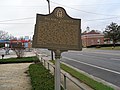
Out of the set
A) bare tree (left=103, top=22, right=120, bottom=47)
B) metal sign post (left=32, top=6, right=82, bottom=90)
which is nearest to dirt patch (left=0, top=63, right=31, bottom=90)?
metal sign post (left=32, top=6, right=82, bottom=90)

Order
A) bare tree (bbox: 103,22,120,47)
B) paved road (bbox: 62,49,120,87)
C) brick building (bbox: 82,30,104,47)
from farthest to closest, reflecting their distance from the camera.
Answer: brick building (bbox: 82,30,104,47) → bare tree (bbox: 103,22,120,47) → paved road (bbox: 62,49,120,87)

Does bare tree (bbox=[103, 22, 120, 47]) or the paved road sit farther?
bare tree (bbox=[103, 22, 120, 47])

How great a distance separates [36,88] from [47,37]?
8.49 feet

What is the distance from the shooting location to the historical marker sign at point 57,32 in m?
5.74

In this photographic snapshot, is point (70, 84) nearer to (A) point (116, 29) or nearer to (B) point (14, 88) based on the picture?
(B) point (14, 88)

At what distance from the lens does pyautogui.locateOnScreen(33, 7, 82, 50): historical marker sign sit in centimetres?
574

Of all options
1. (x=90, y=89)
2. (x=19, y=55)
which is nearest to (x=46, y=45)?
(x=90, y=89)

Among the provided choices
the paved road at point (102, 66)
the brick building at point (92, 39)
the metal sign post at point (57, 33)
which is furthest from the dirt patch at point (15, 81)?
the brick building at point (92, 39)

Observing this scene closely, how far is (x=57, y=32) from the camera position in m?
5.88

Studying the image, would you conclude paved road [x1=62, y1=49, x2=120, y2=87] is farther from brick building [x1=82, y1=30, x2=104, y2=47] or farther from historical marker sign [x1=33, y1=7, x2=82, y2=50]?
brick building [x1=82, y1=30, x2=104, y2=47]

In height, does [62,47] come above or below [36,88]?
above

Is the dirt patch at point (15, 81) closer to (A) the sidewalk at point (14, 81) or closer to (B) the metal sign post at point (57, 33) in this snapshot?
(A) the sidewalk at point (14, 81)

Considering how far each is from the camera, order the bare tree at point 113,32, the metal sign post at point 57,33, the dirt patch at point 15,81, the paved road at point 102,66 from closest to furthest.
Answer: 1. the metal sign post at point 57,33
2. the dirt patch at point 15,81
3. the paved road at point 102,66
4. the bare tree at point 113,32

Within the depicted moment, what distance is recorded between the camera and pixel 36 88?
7.78 meters
